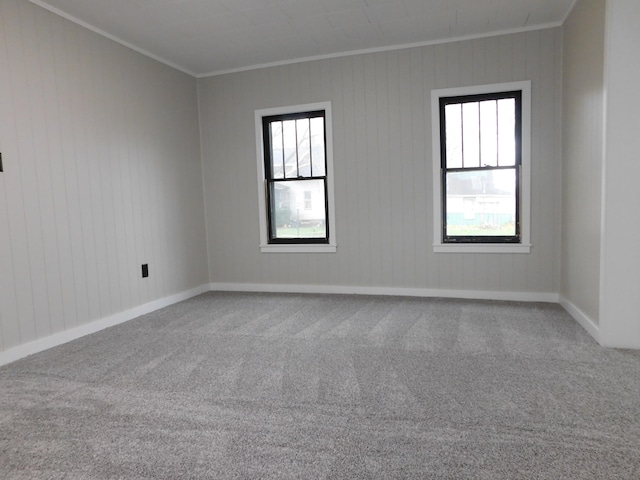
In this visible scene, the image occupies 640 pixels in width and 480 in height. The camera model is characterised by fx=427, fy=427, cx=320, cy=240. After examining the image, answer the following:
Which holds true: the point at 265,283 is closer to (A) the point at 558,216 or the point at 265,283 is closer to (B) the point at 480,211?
(B) the point at 480,211

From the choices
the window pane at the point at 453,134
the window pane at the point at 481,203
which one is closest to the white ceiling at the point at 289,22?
the window pane at the point at 453,134

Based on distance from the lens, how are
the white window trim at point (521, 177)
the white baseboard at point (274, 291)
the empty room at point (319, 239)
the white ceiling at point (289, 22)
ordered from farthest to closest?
the white window trim at point (521, 177) → the white ceiling at point (289, 22) → the white baseboard at point (274, 291) → the empty room at point (319, 239)

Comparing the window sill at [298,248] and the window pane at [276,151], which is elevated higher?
the window pane at [276,151]

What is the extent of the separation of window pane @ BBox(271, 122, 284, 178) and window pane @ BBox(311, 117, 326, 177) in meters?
0.39

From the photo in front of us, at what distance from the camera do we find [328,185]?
15.2 feet

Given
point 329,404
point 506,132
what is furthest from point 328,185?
point 329,404

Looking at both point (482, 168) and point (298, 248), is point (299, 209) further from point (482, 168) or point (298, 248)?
point (482, 168)

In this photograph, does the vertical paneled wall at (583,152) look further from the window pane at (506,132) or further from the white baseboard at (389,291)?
the window pane at (506,132)

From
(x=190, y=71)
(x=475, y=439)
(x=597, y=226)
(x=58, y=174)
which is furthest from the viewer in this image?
(x=190, y=71)

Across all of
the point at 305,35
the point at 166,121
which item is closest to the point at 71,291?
the point at 166,121

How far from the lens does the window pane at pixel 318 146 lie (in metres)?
4.67

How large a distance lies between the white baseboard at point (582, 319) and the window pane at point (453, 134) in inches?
62.6

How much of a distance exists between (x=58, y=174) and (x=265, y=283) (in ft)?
7.91

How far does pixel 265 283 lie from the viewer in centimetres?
497
